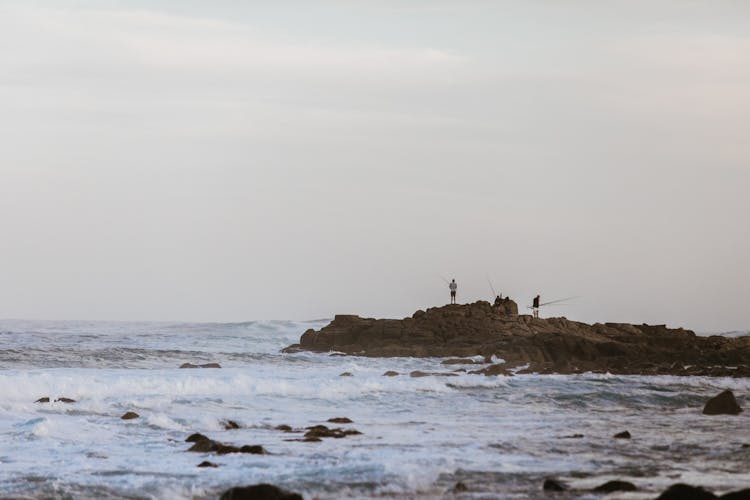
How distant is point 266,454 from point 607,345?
930 inches

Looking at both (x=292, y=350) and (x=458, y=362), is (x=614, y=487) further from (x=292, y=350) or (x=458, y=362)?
(x=292, y=350)

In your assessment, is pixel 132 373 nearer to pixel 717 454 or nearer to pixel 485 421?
pixel 485 421

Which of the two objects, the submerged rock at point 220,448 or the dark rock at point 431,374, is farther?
the dark rock at point 431,374

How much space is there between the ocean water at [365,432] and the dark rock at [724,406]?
0.28 m

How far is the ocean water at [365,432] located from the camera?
11812mm

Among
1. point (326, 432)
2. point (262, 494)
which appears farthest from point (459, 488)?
point (326, 432)

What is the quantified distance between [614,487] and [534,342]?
2496cm

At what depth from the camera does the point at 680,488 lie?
9.25m

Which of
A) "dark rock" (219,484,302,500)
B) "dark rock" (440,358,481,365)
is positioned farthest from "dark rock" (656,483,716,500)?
"dark rock" (440,358,481,365)

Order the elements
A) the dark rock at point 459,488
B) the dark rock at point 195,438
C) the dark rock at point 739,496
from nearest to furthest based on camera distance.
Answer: the dark rock at point 739,496 < the dark rock at point 459,488 < the dark rock at point 195,438

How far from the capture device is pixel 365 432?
17.0 m

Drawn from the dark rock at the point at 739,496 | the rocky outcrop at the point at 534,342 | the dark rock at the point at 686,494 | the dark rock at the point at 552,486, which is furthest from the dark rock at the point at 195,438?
the rocky outcrop at the point at 534,342

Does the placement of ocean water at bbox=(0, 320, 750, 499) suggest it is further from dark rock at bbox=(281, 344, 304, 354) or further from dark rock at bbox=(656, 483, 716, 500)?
dark rock at bbox=(281, 344, 304, 354)

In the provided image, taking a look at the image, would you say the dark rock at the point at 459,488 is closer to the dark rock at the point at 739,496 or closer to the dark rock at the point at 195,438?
the dark rock at the point at 739,496
